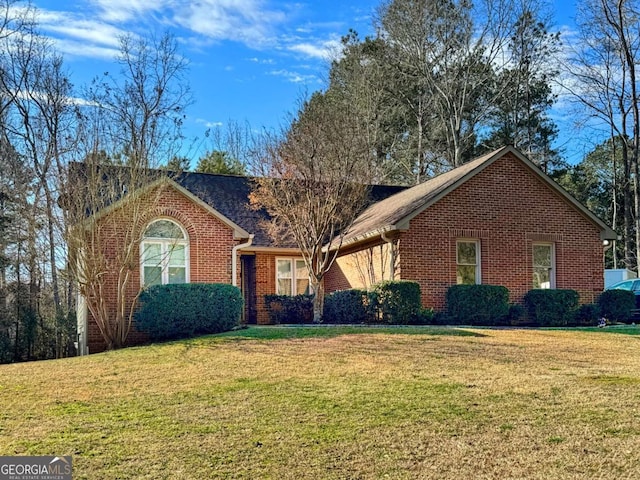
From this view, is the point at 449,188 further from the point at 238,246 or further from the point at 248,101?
the point at 248,101

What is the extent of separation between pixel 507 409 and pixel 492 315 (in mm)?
10681

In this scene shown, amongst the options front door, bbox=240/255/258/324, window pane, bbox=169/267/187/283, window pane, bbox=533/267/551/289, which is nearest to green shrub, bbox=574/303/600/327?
window pane, bbox=533/267/551/289

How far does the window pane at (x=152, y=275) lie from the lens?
57.4 feet

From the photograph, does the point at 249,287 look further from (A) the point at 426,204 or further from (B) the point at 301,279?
(A) the point at 426,204

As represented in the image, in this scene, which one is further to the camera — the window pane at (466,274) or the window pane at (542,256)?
the window pane at (542,256)

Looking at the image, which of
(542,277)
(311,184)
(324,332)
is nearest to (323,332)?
(324,332)

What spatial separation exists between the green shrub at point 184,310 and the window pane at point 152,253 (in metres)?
1.53

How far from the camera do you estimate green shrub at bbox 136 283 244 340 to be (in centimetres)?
1586

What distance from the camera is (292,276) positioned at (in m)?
22.5

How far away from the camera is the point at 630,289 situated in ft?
71.4

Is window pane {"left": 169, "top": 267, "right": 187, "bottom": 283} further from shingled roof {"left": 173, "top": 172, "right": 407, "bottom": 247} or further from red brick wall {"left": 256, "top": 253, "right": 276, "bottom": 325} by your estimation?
red brick wall {"left": 256, "top": 253, "right": 276, "bottom": 325}

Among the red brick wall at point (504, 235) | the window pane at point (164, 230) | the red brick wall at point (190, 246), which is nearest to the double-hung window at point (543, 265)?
the red brick wall at point (504, 235)

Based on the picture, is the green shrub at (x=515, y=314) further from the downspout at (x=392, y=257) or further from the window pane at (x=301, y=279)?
the window pane at (x=301, y=279)

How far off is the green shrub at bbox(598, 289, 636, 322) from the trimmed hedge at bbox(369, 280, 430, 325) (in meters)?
5.93
